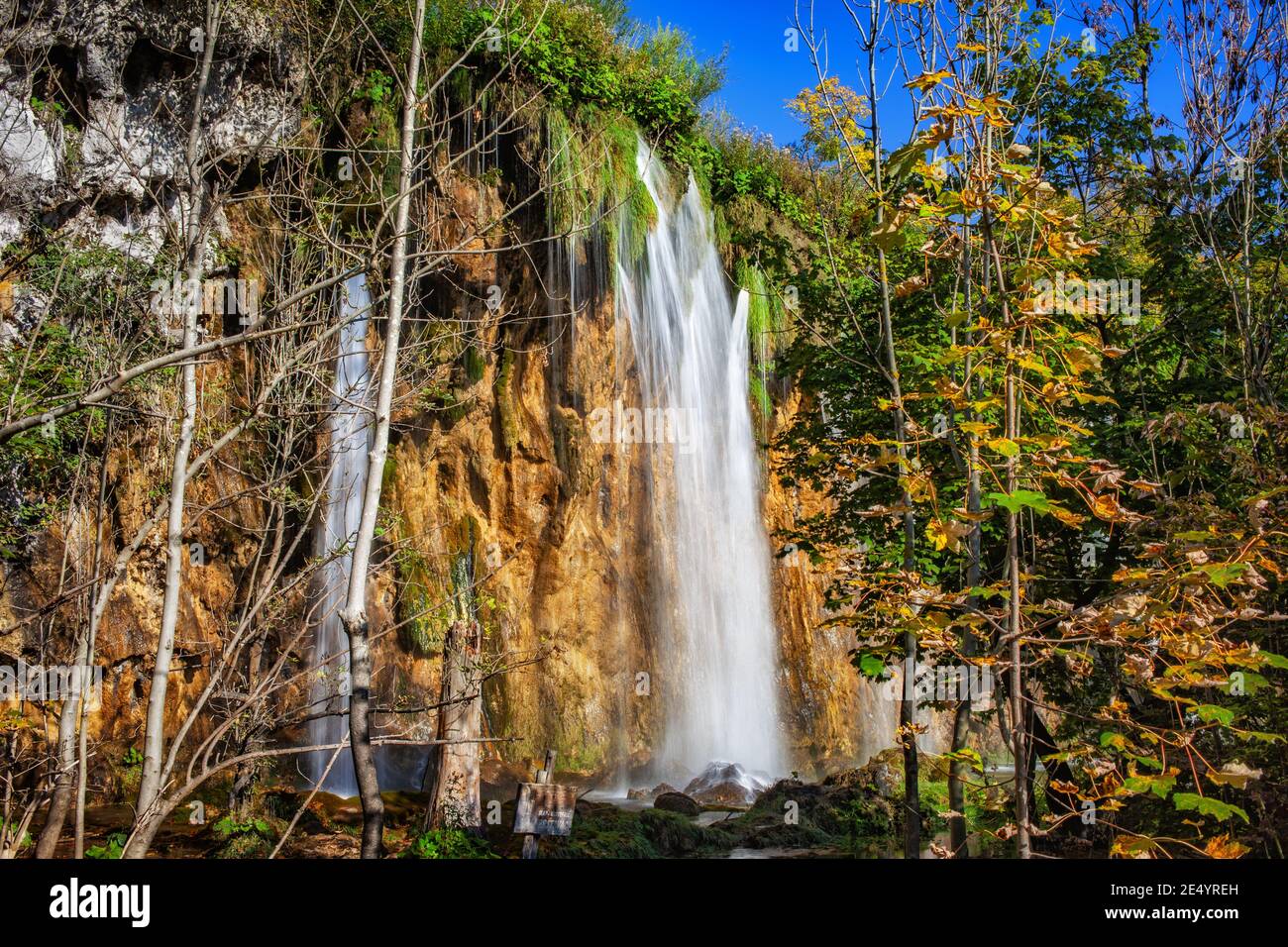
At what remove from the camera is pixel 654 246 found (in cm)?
1792

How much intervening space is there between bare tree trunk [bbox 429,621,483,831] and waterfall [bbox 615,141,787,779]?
8.91m

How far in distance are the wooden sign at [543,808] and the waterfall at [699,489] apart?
33.5 feet

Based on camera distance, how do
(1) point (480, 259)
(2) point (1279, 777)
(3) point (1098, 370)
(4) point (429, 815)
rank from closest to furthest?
(3) point (1098, 370) → (2) point (1279, 777) → (4) point (429, 815) → (1) point (480, 259)

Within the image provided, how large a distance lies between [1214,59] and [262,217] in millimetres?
12657

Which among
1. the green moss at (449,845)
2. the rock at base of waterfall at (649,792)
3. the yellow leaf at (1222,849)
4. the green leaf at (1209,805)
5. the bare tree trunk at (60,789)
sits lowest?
the rock at base of waterfall at (649,792)

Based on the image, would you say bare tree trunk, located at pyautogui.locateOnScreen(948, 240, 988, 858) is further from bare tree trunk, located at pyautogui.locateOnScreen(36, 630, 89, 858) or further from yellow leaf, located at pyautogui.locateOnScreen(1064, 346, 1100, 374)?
bare tree trunk, located at pyautogui.locateOnScreen(36, 630, 89, 858)

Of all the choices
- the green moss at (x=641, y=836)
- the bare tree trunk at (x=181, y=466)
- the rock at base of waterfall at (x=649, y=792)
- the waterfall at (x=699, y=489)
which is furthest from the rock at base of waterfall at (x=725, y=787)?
the bare tree trunk at (x=181, y=466)

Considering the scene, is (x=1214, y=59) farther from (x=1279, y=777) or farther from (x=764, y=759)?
(x=764, y=759)

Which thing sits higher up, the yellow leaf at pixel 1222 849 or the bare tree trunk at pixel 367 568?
the bare tree trunk at pixel 367 568

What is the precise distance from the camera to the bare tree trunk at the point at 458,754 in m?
7.91

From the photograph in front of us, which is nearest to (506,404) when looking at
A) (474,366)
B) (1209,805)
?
(474,366)

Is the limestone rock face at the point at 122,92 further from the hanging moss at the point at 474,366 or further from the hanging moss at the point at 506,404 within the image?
the hanging moss at the point at 506,404
